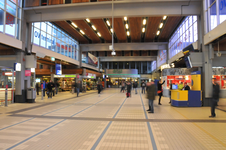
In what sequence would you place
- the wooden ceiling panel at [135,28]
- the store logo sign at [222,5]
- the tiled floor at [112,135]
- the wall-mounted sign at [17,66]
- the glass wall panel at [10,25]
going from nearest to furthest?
the tiled floor at [112,135]
the store logo sign at [222,5]
the glass wall panel at [10,25]
the wall-mounted sign at [17,66]
the wooden ceiling panel at [135,28]

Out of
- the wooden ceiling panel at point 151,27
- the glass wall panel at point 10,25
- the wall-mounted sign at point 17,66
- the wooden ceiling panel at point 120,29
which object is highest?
the wooden ceiling panel at point 151,27

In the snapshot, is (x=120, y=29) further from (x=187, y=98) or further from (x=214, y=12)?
(x=187, y=98)

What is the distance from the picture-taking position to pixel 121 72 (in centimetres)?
4016

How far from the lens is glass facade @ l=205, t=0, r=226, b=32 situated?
8.41m

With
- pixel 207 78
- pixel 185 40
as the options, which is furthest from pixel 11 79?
pixel 185 40

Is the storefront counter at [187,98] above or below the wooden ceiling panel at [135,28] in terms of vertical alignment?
below

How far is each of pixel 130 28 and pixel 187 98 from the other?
31.5 ft

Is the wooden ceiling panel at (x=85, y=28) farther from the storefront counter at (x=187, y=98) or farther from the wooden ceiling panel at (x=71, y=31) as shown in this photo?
the storefront counter at (x=187, y=98)

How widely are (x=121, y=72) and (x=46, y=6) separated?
29616 mm

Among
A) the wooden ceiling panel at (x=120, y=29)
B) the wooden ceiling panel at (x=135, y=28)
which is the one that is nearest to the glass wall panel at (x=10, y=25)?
the wooden ceiling panel at (x=120, y=29)

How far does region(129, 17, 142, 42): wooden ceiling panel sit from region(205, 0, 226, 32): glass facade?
18.1ft

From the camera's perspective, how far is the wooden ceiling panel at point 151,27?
14.5 metres

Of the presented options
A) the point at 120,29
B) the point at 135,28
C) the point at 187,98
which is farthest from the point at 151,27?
the point at 187,98

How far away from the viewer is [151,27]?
54.2 feet
